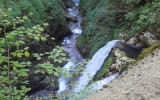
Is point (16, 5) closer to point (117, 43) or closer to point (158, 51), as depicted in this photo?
point (117, 43)

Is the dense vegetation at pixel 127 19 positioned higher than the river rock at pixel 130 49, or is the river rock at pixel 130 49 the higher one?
the dense vegetation at pixel 127 19

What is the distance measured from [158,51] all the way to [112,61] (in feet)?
6.80

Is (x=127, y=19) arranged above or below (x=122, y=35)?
above

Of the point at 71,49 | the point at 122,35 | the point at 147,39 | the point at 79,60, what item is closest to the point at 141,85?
the point at 147,39

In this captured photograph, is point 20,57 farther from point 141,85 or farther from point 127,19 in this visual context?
point 127,19

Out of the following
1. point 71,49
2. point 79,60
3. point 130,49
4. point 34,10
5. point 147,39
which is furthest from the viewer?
point 71,49

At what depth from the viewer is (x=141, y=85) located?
390 centimetres

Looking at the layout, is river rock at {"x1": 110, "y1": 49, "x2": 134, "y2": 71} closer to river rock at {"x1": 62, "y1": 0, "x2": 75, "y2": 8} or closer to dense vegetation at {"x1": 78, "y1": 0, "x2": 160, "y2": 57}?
dense vegetation at {"x1": 78, "y1": 0, "x2": 160, "y2": 57}

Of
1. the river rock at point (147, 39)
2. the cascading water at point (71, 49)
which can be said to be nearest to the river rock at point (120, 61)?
the river rock at point (147, 39)

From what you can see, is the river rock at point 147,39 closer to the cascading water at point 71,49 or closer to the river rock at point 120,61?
the river rock at point 120,61

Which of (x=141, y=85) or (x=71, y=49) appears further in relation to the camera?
(x=71, y=49)

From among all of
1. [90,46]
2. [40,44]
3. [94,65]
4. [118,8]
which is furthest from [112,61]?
[40,44]

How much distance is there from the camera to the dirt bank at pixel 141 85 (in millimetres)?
3408

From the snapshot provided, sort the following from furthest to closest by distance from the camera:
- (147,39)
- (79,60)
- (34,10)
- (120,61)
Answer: (34,10)
(79,60)
(147,39)
(120,61)
